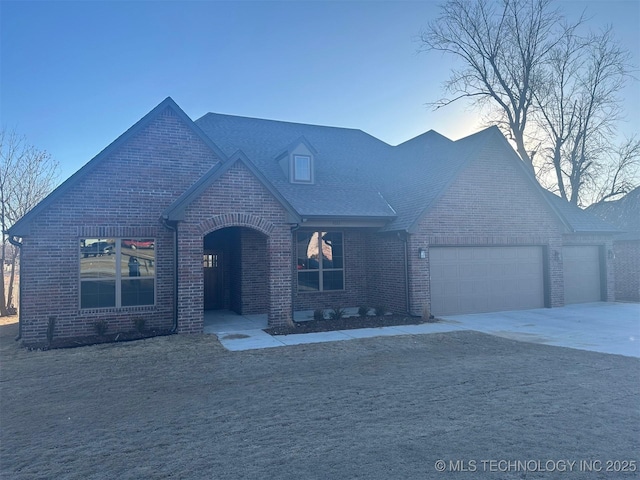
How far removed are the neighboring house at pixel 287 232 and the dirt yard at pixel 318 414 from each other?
272 cm

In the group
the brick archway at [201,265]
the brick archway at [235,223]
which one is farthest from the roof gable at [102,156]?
the brick archway at [201,265]

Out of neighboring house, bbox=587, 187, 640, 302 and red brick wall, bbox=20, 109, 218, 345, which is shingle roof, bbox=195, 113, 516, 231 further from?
neighboring house, bbox=587, 187, 640, 302

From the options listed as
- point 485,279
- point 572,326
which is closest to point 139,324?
point 485,279

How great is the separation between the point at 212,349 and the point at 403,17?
1146cm

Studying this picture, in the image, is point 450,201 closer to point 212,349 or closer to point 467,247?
point 467,247

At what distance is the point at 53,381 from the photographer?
24.3 feet

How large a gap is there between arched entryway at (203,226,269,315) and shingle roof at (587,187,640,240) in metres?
20.5

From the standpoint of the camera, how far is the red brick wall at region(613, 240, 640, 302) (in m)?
20.5

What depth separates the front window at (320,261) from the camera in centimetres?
1562

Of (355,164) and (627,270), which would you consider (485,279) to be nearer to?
(355,164)

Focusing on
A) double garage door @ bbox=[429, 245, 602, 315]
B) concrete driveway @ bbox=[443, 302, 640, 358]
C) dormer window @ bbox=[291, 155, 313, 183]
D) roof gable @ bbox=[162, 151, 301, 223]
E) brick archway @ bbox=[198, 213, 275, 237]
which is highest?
dormer window @ bbox=[291, 155, 313, 183]

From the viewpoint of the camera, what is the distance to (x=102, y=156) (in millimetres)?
11859

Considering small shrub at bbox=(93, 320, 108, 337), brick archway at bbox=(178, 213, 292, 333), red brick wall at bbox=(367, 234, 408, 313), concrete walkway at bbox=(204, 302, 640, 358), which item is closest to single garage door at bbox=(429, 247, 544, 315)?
concrete walkway at bbox=(204, 302, 640, 358)

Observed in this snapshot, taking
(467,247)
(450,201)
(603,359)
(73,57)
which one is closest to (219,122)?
(73,57)
